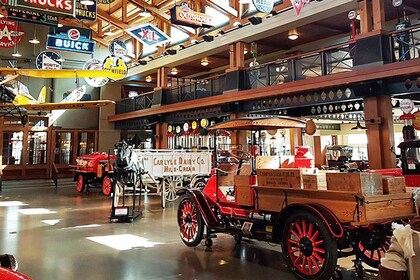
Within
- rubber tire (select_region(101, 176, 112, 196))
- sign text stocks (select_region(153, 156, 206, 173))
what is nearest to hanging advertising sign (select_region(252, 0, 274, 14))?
sign text stocks (select_region(153, 156, 206, 173))

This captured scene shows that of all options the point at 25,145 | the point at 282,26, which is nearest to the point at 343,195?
the point at 282,26

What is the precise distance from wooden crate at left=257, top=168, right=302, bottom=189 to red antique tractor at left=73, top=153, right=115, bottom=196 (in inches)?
358

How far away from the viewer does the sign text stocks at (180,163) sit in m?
10.2

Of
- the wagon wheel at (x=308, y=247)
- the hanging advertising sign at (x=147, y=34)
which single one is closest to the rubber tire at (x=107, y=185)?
the hanging advertising sign at (x=147, y=34)

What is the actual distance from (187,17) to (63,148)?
1320 cm

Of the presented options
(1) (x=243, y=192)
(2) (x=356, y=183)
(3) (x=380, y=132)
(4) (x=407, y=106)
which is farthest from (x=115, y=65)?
(2) (x=356, y=183)

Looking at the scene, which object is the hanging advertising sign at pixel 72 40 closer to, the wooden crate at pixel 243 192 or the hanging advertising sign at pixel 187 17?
the hanging advertising sign at pixel 187 17

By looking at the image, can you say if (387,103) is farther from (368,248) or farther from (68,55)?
(68,55)

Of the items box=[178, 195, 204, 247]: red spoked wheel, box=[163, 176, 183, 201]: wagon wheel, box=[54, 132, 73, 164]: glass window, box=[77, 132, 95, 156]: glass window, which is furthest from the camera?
box=[77, 132, 95, 156]: glass window

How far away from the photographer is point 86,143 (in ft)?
68.0

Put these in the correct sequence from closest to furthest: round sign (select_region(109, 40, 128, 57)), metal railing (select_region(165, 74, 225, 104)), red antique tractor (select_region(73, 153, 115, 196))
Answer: round sign (select_region(109, 40, 128, 57)) < red antique tractor (select_region(73, 153, 115, 196)) < metal railing (select_region(165, 74, 225, 104))

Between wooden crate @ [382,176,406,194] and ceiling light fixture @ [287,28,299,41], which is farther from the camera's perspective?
ceiling light fixture @ [287,28,299,41]

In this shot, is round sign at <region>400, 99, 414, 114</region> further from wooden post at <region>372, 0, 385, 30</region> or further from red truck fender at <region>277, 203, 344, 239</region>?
red truck fender at <region>277, 203, 344, 239</region>

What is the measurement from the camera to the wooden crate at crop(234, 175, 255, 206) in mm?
4867
